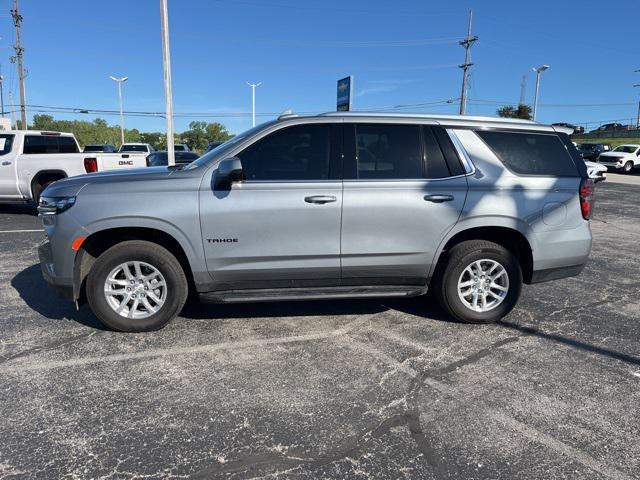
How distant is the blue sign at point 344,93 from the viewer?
1429 cm

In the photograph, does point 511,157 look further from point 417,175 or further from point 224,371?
point 224,371

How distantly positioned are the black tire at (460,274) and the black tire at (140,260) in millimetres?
2345

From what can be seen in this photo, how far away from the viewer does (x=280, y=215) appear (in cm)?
406

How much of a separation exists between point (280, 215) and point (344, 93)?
38.6 feet

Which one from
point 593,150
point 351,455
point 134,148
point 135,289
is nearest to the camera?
point 351,455

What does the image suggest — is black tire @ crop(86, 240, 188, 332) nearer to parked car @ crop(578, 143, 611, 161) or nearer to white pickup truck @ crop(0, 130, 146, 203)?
white pickup truck @ crop(0, 130, 146, 203)

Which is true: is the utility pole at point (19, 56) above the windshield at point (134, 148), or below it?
above

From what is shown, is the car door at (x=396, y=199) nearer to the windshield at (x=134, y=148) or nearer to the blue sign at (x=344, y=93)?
the blue sign at (x=344, y=93)

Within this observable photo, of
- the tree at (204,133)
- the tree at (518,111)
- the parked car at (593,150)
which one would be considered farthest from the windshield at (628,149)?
the tree at (204,133)

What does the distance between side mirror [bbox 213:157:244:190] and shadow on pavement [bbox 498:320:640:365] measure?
282 cm

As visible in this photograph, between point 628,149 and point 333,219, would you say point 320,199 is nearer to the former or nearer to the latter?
point 333,219

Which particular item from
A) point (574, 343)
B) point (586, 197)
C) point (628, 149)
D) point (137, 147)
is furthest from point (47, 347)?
point (628, 149)

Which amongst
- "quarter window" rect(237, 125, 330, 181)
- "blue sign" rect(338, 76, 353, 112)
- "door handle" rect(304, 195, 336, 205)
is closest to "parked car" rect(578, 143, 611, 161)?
"blue sign" rect(338, 76, 353, 112)

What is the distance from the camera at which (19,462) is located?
98.8 inches
